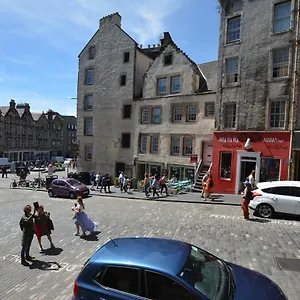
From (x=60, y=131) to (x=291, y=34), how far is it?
82681mm

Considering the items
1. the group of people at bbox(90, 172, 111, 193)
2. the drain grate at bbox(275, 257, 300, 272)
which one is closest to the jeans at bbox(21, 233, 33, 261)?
the drain grate at bbox(275, 257, 300, 272)

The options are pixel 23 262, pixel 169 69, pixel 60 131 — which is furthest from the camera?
pixel 60 131

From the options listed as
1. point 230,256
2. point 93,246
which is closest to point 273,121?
point 230,256

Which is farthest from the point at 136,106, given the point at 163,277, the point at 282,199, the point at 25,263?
the point at 163,277

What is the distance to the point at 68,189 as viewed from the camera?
22.9m

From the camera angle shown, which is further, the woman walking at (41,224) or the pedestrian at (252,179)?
the pedestrian at (252,179)

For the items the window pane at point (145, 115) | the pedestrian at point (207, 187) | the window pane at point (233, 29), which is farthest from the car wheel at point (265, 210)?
the window pane at point (145, 115)

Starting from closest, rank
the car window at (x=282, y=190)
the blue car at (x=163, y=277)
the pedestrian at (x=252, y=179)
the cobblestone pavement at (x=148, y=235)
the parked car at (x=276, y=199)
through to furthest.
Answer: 1. the blue car at (x=163, y=277)
2. the cobblestone pavement at (x=148, y=235)
3. the parked car at (x=276, y=199)
4. the car window at (x=282, y=190)
5. the pedestrian at (x=252, y=179)

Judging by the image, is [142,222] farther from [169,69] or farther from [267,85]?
[169,69]

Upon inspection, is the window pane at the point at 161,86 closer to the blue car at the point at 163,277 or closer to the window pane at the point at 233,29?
the window pane at the point at 233,29

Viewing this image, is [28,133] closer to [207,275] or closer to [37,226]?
[37,226]

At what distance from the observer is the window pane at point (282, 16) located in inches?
750

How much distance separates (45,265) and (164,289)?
5.40 m

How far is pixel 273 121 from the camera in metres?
19.5
